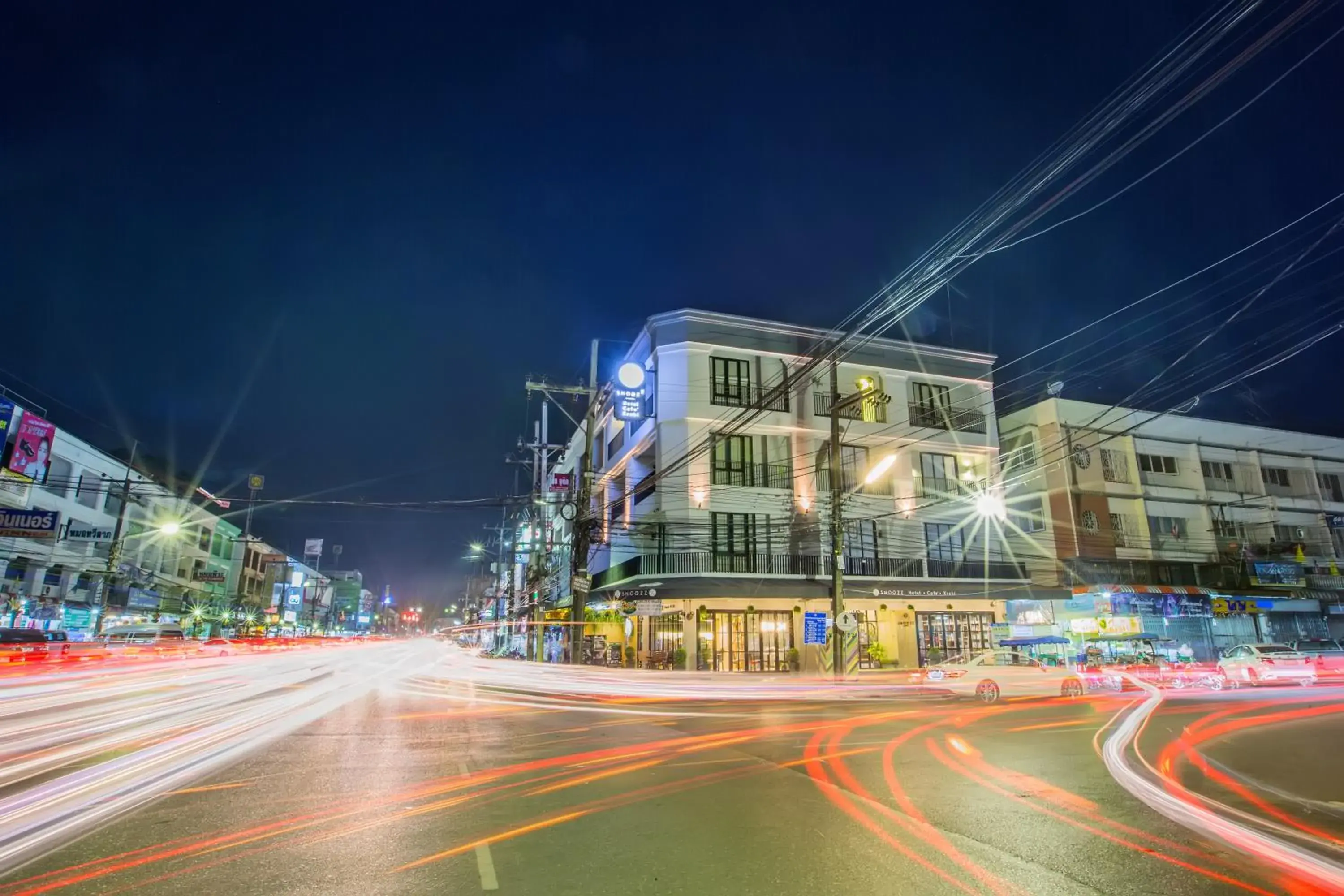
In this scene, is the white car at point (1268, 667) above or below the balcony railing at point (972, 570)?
below

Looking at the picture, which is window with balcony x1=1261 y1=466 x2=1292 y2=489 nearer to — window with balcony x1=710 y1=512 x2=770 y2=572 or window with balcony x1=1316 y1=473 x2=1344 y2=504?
window with balcony x1=1316 y1=473 x2=1344 y2=504

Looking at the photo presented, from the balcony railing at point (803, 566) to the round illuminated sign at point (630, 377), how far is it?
7.61 metres

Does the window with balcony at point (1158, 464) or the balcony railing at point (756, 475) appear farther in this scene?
the window with balcony at point (1158, 464)

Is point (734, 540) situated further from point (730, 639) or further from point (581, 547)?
point (581, 547)

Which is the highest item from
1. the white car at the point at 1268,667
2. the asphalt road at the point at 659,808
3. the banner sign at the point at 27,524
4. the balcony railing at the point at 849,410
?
the balcony railing at the point at 849,410

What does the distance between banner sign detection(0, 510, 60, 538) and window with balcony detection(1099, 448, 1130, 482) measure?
156 feet

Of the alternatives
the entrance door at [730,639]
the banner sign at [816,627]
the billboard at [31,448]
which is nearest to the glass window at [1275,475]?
the banner sign at [816,627]

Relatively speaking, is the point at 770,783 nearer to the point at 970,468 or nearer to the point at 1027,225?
the point at 1027,225

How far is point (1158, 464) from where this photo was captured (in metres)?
36.3

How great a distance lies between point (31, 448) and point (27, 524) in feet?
39.2

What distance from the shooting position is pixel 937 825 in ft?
20.0

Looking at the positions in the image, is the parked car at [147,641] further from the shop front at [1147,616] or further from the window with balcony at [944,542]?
the shop front at [1147,616]

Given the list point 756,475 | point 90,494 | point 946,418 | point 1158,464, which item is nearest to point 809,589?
point 756,475

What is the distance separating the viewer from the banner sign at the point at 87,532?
142 feet
